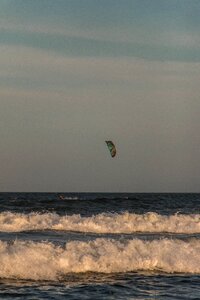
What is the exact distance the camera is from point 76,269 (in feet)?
51.7

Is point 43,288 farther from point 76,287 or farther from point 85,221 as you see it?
point 85,221

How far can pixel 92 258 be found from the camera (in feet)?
53.4

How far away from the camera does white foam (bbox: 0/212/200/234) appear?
94.9 ft

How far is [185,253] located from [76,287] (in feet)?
15.4

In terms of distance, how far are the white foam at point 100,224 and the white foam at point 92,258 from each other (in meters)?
10.9

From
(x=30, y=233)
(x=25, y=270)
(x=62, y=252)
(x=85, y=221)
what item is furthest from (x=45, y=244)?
(x=85, y=221)

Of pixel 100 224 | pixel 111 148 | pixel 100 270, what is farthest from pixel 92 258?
pixel 111 148

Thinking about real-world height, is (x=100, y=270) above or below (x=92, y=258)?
below

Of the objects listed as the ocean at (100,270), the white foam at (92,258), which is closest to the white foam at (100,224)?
the ocean at (100,270)

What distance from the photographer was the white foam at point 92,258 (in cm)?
1516

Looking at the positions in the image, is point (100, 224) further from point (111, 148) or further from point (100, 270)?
point (100, 270)

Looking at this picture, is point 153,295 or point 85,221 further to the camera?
point 85,221

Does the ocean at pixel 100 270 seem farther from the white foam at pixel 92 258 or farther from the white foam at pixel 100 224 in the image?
the white foam at pixel 100 224

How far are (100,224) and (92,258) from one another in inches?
543
